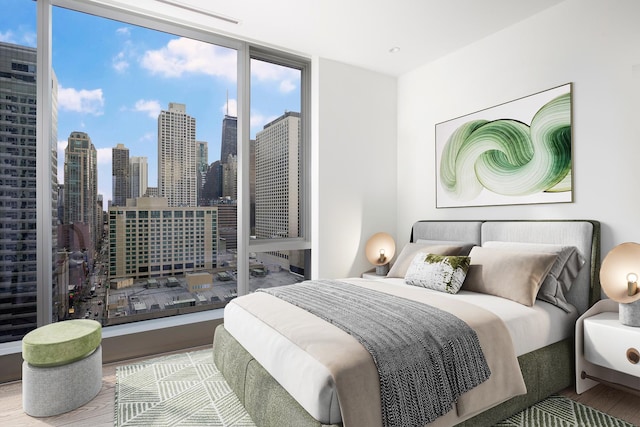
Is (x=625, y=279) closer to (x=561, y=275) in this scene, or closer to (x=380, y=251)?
A: (x=561, y=275)

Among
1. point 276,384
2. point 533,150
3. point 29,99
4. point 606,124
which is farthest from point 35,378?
point 606,124

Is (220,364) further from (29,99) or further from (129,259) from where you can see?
(29,99)

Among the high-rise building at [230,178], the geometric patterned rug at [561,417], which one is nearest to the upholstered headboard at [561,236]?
the geometric patterned rug at [561,417]

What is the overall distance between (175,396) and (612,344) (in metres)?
2.61

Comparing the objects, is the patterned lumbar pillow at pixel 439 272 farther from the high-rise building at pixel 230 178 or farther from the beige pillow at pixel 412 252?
the high-rise building at pixel 230 178

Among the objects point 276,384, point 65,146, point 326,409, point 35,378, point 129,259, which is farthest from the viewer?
point 129,259

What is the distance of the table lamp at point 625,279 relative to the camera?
2.05m

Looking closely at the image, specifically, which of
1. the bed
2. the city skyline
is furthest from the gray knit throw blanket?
the city skyline

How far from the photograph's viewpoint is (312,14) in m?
2.92

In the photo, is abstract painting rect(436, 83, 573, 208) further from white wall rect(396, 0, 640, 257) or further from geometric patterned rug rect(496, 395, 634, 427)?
geometric patterned rug rect(496, 395, 634, 427)

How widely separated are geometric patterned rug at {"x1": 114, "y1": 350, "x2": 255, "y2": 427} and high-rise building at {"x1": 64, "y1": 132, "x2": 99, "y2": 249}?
1.15 m

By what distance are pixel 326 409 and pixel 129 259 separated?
7.81 ft

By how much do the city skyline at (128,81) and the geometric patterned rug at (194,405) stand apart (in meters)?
1.48

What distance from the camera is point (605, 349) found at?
2105 mm
